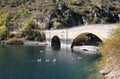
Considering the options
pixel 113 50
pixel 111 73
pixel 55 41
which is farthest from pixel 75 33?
pixel 113 50

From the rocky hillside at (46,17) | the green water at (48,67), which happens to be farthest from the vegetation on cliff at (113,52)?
the rocky hillside at (46,17)

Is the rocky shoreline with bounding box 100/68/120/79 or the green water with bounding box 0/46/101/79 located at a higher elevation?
the rocky shoreline with bounding box 100/68/120/79

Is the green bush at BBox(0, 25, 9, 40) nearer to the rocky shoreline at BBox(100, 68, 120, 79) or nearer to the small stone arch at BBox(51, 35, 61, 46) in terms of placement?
the small stone arch at BBox(51, 35, 61, 46)

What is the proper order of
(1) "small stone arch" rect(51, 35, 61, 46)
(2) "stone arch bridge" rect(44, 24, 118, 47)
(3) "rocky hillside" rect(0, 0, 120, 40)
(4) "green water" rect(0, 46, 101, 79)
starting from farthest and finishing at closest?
(3) "rocky hillside" rect(0, 0, 120, 40) → (1) "small stone arch" rect(51, 35, 61, 46) → (2) "stone arch bridge" rect(44, 24, 118, 47) → (4) "green water" rect(0, 46, 101, 79)

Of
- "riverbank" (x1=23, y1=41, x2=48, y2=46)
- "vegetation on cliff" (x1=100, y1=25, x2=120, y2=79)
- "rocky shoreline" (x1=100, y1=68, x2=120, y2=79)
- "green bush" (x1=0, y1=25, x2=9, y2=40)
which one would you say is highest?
"vegetation on cliff" (x1=100, y1=25, x2=120, y2=79)

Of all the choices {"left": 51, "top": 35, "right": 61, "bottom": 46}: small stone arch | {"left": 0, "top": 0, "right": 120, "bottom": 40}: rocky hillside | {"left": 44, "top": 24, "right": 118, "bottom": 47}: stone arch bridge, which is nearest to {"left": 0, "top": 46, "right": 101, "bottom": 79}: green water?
{"left": 44, "top": 24, "right": 118, "bottom": 47}: stone arch bridge

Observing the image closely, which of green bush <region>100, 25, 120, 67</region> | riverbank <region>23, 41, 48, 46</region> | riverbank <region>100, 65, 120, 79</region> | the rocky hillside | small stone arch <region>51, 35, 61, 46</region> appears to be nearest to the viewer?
green bush <region>100, 25, 120, 67</region>

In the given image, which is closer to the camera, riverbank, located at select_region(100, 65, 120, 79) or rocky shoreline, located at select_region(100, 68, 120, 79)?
riverbank, located at select_region(100, 65, 120, 79)

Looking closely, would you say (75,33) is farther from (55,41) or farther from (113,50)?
(113,50)

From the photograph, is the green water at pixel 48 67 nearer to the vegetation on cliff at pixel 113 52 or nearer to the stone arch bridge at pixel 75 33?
the vegetation on cliff at pixel 113 52

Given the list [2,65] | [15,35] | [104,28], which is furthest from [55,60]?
[15,35]

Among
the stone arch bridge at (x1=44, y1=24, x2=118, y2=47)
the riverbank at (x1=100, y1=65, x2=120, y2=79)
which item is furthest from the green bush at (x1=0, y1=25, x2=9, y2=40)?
the riverbank at (x1=100, y1=65, x2=120, y2=79)
